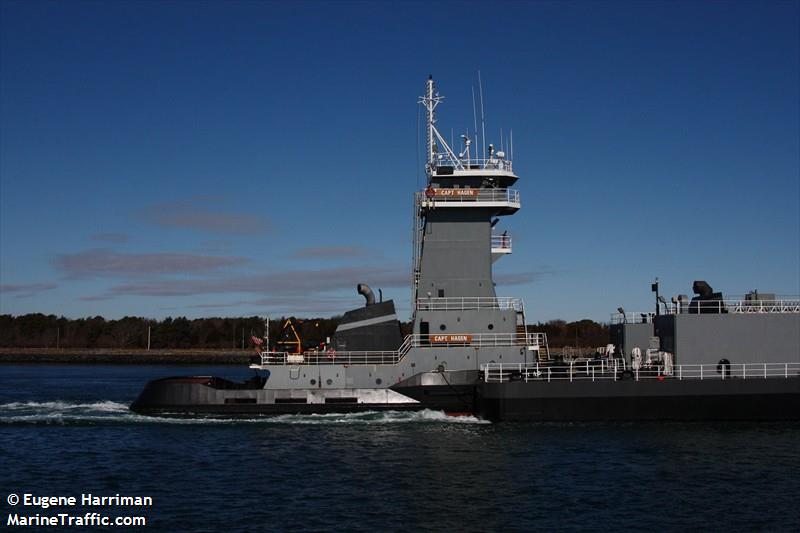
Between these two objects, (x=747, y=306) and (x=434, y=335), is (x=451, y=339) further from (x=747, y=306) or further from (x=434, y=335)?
(x=747, y=306)

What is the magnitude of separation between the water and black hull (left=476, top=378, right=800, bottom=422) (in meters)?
0.48

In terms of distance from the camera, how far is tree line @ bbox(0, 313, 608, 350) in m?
120

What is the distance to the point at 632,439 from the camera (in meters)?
24.2

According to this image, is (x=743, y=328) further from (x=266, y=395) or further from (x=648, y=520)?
(x=266, y=395)

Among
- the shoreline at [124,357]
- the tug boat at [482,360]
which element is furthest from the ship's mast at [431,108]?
the shoreline at [124,357]

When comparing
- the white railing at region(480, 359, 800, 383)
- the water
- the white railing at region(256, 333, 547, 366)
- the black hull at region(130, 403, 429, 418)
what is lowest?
the water

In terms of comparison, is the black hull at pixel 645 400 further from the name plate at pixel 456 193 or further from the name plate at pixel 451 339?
the name plate at pixel 456 193

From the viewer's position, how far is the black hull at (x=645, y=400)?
2645 centimetres

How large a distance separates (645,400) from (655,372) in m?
1.62

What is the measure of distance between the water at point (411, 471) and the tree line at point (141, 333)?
89.4m

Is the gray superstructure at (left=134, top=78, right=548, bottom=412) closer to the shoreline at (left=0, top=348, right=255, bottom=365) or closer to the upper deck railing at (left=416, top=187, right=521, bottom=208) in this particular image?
the upper deck railing at (left=416, top=187, right=521, bottom=208)

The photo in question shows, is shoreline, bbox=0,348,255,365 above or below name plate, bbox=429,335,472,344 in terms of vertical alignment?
below

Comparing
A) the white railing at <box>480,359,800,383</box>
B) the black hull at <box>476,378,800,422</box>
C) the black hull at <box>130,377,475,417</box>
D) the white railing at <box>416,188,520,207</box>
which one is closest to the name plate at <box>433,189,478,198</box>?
the white railing at <box>416,188,520,207</box>

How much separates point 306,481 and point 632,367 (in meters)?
13.8
